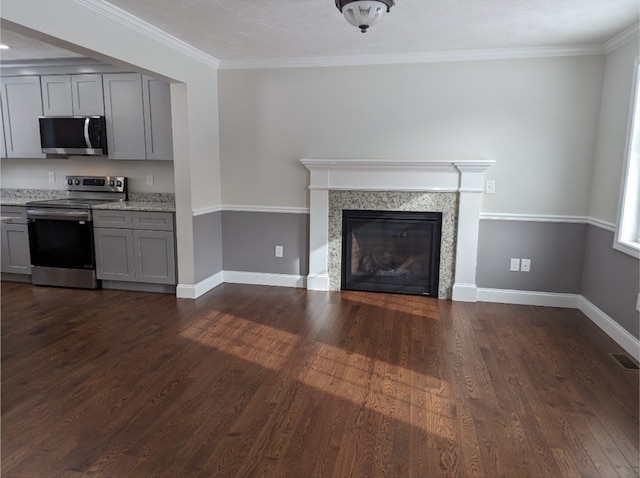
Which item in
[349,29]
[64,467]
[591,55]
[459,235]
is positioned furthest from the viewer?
[459,235]

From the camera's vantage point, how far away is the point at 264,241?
4.91 m

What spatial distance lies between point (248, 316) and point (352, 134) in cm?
211

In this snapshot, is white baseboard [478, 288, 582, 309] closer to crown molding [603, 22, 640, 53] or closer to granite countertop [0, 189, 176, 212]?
crown molding [603, 22, 640, 53]

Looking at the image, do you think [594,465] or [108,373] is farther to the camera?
[108,373]

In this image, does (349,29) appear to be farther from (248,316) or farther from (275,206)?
(248,316)

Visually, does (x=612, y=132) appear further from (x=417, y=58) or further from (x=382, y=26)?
(x=382, y=26)

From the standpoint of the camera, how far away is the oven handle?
14.9 ft

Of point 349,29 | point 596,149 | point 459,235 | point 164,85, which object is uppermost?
point 349,29

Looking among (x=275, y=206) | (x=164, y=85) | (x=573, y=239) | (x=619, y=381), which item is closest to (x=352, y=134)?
(x=275, y=206)

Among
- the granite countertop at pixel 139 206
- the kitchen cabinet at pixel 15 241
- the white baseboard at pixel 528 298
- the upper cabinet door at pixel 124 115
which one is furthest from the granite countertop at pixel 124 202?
the white baseboard at pixel 528 298

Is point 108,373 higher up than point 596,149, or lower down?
lower down

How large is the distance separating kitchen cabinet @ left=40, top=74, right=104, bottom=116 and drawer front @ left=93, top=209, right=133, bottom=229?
111cm

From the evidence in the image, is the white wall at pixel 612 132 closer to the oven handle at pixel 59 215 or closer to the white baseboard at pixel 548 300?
the white baseboard at pixel 548 300

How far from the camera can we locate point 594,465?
2010 millimetres
